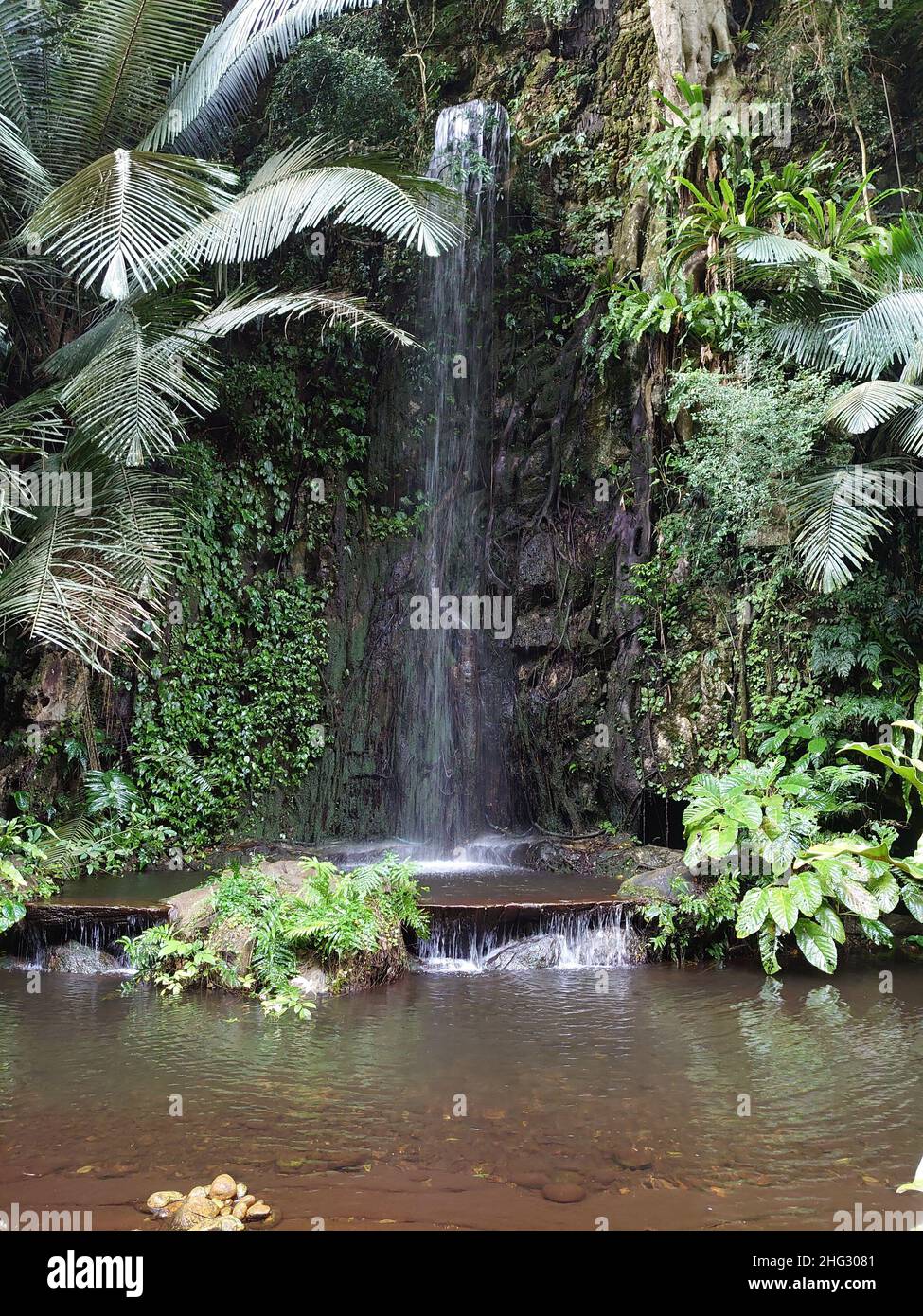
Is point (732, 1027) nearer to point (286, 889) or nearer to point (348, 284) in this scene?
point (286, 889)

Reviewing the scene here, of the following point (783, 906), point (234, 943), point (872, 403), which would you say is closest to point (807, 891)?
point (783, 906)

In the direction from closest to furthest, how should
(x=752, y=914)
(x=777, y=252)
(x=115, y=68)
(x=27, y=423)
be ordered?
(x=752, y=914)
(x=777, y=252)
(x=27, y=423)
(x=115, y=68)

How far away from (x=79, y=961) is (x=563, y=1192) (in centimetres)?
414

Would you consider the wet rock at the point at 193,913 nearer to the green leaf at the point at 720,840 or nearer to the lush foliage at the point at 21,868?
the lush foliage at the point at 21,868

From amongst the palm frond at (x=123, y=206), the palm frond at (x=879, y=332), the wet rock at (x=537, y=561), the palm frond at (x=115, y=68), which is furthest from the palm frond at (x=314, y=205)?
the wet rock at (x=537, y=561)

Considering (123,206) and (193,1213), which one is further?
(123,206)

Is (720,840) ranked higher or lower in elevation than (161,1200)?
higher

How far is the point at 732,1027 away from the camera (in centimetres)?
497

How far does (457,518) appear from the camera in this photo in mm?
10594

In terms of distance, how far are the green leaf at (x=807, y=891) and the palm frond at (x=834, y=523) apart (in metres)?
1.94

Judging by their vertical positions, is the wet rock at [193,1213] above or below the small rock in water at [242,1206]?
above

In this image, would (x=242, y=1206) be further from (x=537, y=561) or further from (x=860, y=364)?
(x=537, y=561)

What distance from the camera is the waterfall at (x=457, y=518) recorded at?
988 cm

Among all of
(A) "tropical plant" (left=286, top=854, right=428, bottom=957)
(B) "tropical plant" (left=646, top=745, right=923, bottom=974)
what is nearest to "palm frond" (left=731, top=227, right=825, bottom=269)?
(B) "tropical plant" (left=646, top=745, right=923, bottom=974)
